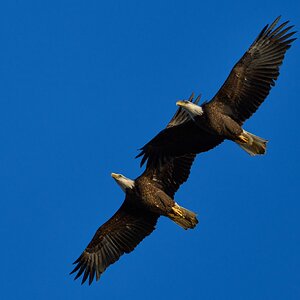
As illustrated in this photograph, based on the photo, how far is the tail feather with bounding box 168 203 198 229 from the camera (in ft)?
81.6

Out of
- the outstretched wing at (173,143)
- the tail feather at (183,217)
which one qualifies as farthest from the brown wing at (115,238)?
the outstretched wing at (173,143)

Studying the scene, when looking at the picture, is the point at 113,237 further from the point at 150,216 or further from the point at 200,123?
the point at 200,123

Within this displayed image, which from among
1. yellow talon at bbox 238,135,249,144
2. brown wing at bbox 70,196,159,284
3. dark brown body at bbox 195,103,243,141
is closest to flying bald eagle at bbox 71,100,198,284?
brown wing at bbox 70,196,159,284

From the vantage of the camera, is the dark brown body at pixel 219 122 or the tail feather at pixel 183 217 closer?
the dark brown body at pixel 219 122

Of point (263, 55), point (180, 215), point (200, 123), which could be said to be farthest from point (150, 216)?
point (263, 55)

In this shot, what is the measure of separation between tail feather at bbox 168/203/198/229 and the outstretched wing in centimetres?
110

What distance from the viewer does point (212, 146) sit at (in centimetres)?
2506

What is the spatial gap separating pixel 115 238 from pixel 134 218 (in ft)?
1.90

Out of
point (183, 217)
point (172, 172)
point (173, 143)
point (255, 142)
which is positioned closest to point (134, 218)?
point (183, 217)

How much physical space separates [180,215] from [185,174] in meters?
1.01

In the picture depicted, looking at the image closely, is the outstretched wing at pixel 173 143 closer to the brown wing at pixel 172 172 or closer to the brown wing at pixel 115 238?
the brown wing at pixel 172 172

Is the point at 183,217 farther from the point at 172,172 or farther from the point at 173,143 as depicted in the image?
the point at 173,143

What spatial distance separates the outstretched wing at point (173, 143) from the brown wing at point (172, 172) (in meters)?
0.10

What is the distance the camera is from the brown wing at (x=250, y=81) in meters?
24.4
